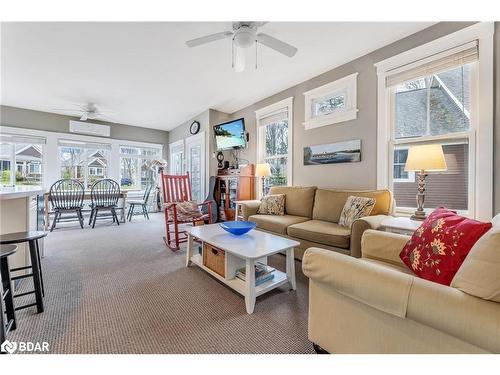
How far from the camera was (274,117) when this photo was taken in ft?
13.5

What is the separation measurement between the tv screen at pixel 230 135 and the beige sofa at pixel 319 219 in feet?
4.69

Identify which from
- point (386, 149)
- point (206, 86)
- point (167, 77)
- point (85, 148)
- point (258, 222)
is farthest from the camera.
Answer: point (85, 148)

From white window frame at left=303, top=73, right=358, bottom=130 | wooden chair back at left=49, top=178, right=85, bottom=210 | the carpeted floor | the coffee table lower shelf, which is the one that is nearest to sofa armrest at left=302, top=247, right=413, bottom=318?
the carpeted floor

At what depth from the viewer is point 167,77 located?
11.1 feet

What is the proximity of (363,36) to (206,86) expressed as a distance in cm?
232

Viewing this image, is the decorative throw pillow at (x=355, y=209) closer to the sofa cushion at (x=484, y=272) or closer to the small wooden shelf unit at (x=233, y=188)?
the sofa cushion at (x=484, y=272)

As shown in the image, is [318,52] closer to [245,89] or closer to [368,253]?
[245,89]

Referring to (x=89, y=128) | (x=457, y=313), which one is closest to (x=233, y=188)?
(x=457, y=313)

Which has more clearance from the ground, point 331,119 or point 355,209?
point 331,119

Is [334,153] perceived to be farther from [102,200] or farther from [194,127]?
[102,200]

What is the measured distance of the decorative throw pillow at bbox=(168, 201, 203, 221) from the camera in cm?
323

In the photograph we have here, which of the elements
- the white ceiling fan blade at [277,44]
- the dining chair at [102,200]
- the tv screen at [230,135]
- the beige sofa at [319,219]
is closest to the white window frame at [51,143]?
the dining chair at [102,200]

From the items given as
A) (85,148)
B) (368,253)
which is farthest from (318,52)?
(85,148)

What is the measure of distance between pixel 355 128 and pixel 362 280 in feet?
8.06
